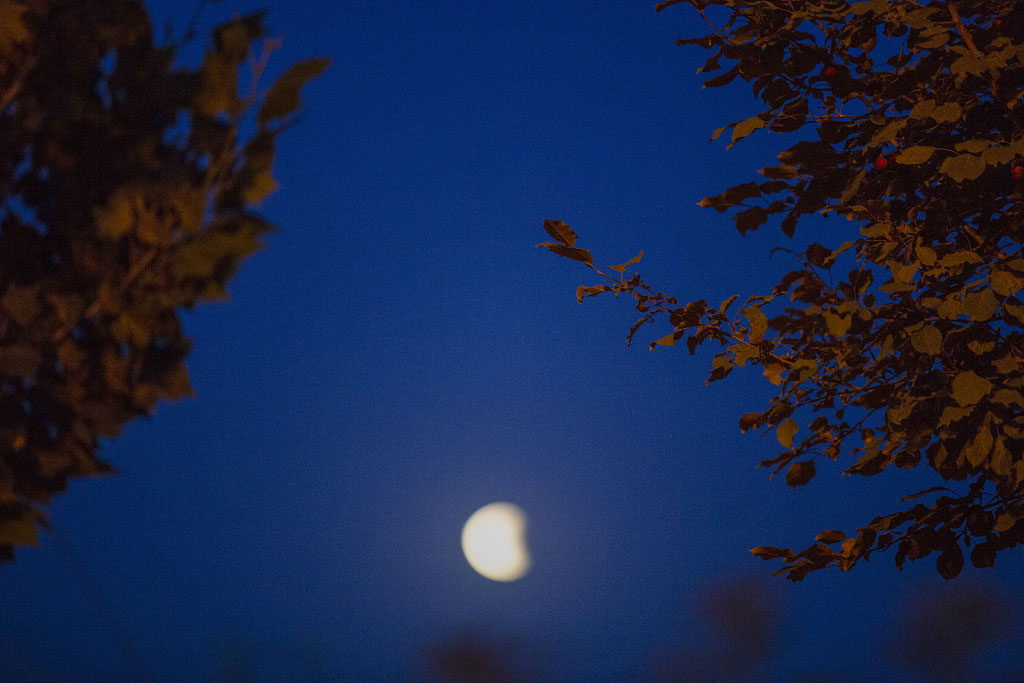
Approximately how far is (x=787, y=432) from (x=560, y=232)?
1.60 m

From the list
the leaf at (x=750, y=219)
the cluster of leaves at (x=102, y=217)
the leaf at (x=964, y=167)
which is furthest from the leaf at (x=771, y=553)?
the cluster of leaves at (x=102, y=217)

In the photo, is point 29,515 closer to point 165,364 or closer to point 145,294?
point 165,364

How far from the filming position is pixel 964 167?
3.31 meters

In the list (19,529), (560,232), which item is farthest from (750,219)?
(19,529)

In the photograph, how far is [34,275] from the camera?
299cm

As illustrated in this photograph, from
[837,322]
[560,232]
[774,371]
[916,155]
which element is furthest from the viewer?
[774,371]

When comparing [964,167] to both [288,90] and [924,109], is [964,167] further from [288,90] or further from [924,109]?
[288,90]

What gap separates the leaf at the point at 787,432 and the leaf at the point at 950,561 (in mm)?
883

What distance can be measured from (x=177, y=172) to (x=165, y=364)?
0.70 m

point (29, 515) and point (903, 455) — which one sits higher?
point (29, 515)

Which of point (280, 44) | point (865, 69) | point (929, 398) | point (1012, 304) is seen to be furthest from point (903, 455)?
point (280, 44)

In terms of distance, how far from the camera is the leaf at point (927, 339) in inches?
128

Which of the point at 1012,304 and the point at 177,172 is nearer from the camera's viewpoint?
the point at 177,172

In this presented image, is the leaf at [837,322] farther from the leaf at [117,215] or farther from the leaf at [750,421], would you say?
the leaf at [117,215]
